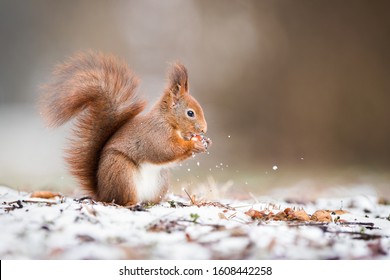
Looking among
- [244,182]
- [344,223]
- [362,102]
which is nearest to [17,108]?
[244,182]

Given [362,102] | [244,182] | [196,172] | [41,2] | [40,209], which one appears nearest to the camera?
[40,209]

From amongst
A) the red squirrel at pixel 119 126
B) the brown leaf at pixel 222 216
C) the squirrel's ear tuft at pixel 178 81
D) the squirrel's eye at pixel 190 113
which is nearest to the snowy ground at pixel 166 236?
the brown leaf at pixel 222 216

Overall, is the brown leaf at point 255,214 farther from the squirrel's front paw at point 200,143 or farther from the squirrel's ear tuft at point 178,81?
the squirrel's ear tuft at point 178,81

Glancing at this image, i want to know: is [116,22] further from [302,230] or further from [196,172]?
[302,230]

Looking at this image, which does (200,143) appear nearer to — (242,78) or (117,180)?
(117,180)

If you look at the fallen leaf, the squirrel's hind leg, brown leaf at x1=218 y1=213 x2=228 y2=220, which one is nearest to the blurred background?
the squirrel's hind leg

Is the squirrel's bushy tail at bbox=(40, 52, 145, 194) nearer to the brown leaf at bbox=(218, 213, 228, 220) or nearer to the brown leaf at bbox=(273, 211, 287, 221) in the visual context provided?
the brown leaf at bbox=(218, 213, 228, 220)
